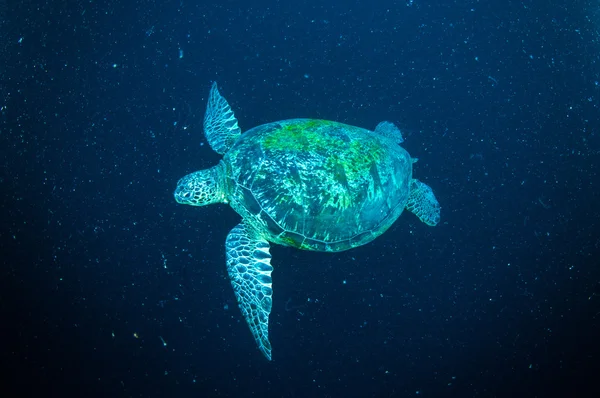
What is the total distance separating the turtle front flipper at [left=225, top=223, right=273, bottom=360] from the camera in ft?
6.29

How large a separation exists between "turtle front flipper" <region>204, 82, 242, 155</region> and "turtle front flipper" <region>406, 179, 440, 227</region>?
50.1 inches

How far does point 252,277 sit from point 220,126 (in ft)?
3.58

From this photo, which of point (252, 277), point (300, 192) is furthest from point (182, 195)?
point (300, 192)

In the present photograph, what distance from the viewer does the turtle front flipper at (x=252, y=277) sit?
192cm

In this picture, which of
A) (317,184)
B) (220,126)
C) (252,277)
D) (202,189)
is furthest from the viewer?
(220,126)

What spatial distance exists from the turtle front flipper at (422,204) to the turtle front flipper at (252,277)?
1025mm

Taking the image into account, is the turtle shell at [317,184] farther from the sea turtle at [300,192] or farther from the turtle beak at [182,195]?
the turtle beak at [182,195]

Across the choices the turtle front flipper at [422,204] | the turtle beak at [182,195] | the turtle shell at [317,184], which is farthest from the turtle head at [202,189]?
the turtle front flipper at [422,204]

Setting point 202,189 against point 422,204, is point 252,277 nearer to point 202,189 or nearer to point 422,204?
point 202,189

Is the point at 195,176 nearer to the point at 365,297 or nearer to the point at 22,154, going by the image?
the point at 365,297

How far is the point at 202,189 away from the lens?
7.29ft

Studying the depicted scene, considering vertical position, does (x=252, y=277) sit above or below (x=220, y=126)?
below

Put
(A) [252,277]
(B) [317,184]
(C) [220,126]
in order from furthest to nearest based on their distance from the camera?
(C) [220,126]
(A) [252,277]
(B) [317,184]

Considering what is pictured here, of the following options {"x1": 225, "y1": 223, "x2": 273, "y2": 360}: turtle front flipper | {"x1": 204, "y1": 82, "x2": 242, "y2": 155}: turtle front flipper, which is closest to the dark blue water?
{"x1": 204, "y1": 82, "x2": 242, "y2": 155}: turtle front flipper
